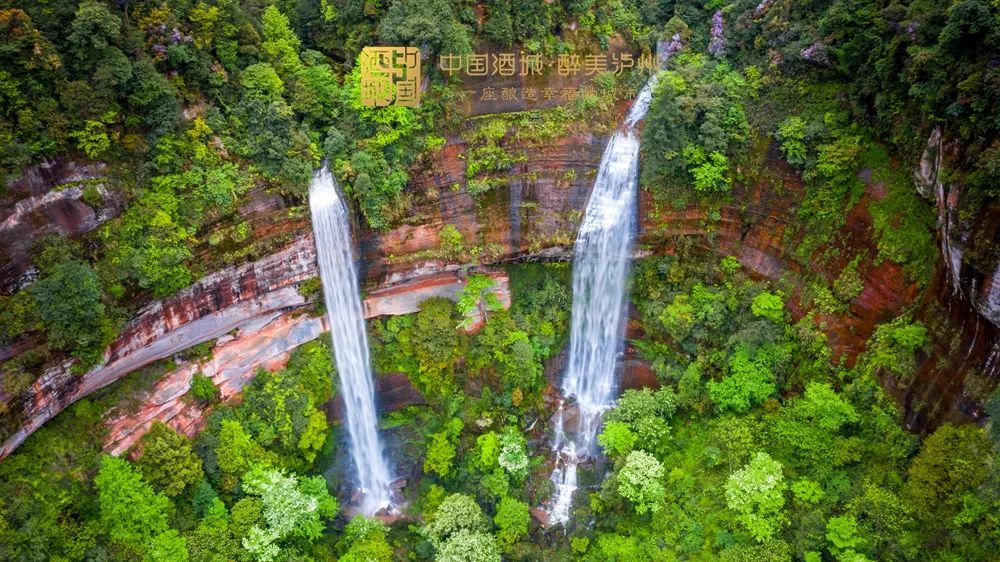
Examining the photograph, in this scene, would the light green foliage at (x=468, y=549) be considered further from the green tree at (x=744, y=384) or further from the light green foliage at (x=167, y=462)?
the green tree at (x=744, y=384)

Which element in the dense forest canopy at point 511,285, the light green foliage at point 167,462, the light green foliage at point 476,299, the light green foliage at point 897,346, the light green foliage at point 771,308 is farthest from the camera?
the light green foliage at point 476,299

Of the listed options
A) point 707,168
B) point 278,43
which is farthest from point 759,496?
point 278,43

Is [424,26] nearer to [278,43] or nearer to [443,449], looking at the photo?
[278,43]

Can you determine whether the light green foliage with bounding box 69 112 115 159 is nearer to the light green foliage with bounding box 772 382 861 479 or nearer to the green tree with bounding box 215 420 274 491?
the green tree with bounding box 215 420 274 491

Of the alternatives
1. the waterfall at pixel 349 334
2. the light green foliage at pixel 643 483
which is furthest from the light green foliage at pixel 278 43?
the light green foliage at pixel 643 483

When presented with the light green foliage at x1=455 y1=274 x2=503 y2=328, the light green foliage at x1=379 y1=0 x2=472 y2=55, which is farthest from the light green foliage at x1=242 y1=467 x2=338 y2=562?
the light green foliage at x1=379 y1=0 x2=472 y2=55
